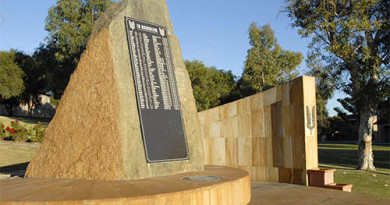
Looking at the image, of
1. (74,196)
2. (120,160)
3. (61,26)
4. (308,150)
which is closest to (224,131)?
(308,150)

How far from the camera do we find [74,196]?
14.3ft

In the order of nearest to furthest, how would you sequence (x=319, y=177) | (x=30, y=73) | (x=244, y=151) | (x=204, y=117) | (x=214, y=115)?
(x=319, y=177) < (x=244, y=151) < (x=214, y=115) < (x=204, y=117) < (x=30, y=73)

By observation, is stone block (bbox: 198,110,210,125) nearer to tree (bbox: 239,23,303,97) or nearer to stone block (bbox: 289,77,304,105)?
stone block (bbox: 289,77,304,105)

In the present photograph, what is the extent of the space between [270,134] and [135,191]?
5.27 metres

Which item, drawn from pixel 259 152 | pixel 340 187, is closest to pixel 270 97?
pixel 259 152

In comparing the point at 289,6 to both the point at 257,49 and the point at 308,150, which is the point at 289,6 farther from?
the point at 257,49

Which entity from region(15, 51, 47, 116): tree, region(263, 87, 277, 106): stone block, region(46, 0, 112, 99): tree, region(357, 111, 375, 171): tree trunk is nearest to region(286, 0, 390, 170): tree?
region(357, 111, 375, 171): tree trunk

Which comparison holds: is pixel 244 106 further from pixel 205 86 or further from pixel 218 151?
pixel 205 86

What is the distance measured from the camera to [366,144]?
16094mm

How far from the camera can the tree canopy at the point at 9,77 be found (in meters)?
33.3

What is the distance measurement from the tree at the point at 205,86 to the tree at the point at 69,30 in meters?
9.64

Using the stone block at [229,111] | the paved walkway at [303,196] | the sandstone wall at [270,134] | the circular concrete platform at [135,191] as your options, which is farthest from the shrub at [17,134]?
the paved walkway at [303,196]

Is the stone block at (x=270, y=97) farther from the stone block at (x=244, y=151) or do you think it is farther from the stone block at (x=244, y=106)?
the stone block at (x=244, y=151)

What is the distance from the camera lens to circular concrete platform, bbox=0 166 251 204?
4266 millimetres
